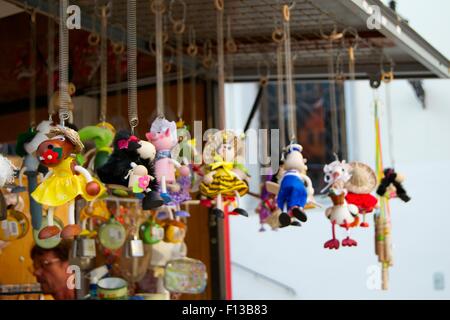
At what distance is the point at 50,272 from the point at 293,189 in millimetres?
1149

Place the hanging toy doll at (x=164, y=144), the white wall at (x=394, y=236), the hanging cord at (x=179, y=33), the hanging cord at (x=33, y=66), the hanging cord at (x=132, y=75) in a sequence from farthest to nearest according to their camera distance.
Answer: the white wall at (x=394, y=236), the hanging cord at (x=179, y=33), the hanging cord at (x=33, y=66), the hanging toy doll at (x=164, y=144), the hanging cord at (x=132, y=75)

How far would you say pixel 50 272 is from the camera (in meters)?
3.09

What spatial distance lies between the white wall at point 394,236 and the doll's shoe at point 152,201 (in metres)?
1.86

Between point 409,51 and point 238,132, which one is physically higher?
point 409,51

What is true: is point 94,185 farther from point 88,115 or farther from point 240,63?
point 240,63

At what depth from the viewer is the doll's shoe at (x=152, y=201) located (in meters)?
2.08

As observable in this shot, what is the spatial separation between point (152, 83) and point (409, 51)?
1040 millimetres

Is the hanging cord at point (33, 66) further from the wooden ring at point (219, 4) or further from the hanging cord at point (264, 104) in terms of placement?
the hanging cord at point (264, 104)

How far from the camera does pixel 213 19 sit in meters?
3.13

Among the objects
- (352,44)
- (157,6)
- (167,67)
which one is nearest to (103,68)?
(157,6)

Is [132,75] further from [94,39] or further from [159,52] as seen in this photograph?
[94,39]

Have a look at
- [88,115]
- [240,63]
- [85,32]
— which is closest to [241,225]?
[240,63]

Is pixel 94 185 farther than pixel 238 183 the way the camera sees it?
No

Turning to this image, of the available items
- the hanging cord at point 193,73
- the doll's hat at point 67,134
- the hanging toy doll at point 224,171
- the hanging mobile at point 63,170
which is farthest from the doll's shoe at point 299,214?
the hanging cord at point 193,73
